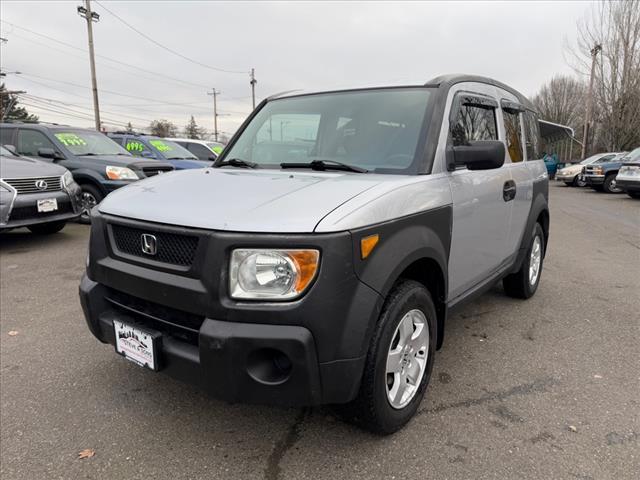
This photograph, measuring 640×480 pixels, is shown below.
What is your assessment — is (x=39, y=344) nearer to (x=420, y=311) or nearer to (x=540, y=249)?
(x=420, y=311)

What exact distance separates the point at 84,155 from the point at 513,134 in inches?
278

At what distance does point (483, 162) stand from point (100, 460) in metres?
2.49

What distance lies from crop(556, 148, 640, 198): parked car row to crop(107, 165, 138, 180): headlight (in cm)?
1403

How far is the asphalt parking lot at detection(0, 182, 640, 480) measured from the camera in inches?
86.4

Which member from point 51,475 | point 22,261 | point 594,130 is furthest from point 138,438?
point 594,130

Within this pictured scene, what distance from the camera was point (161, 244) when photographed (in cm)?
213

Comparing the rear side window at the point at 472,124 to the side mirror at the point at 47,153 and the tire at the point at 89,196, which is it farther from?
the side mirror at the point at 47,153

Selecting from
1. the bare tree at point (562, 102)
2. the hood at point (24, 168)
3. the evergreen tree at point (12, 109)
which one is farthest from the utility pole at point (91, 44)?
the bare tree at point (562, 102)

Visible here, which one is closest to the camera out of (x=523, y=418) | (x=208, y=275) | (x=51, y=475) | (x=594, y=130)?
(x=208, y=275)

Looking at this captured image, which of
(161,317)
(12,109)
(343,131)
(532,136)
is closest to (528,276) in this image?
(532,136)

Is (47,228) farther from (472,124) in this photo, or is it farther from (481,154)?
(481,154)

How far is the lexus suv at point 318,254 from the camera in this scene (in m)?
1.88

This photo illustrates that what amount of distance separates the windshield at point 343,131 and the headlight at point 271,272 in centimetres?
99

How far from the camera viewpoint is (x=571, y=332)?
380 centimetres
